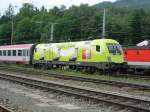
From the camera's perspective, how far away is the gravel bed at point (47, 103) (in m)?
14.3

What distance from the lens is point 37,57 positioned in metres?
47.1

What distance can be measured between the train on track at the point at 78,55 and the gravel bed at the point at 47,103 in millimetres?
15042

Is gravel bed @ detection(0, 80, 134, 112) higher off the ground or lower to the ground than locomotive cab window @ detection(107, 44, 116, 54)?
lower

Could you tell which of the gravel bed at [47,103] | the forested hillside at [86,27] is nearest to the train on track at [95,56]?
the gravel bed at [47,103]

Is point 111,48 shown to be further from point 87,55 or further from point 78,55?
point 78,55

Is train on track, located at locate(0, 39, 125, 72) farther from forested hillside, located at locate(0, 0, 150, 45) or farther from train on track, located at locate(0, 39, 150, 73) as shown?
forested hillside, located at locate(0, 0, 150, 45)

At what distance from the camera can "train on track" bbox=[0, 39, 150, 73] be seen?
A: 34125 millimetres

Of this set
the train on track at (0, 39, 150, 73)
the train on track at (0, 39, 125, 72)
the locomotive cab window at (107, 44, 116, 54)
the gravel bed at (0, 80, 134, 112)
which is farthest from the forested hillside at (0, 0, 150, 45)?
the gravel bed at (0, 80, 134, 112)

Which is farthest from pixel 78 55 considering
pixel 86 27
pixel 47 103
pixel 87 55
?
pixel 86 27

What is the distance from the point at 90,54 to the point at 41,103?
19.7 meters

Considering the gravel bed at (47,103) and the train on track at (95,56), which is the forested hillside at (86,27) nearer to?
the train on track at (95,56)

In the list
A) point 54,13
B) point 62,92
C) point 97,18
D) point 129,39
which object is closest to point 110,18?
point 97,18

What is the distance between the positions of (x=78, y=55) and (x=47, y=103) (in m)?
21.6

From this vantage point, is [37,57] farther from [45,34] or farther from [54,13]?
[54,13]
